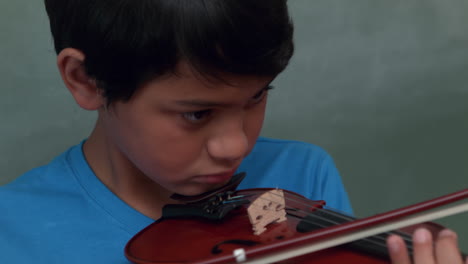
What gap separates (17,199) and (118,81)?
0.86ft

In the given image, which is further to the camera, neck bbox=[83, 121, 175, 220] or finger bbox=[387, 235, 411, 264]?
neck bbox=[83, 121, 175, 220]

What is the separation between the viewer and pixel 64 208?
3.03 feet

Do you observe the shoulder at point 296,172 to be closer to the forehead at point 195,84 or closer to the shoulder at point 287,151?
A: the shoulder at point 287,151

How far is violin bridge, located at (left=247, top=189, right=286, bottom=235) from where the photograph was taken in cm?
77

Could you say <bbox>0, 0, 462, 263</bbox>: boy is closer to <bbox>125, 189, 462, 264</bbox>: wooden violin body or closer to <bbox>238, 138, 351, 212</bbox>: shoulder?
<bbox>125, 189, 462, 264</bbox>: wooden violin body

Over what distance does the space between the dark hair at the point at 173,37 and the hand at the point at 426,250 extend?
Answer: 0.25 meters

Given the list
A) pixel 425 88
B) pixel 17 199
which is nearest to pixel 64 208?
pixel 17 199

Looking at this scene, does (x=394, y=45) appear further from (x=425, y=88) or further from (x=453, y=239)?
(x=453, y=239)

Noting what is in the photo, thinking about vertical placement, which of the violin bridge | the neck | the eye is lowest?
the violin bridge

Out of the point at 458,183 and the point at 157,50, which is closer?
the point at 157,50

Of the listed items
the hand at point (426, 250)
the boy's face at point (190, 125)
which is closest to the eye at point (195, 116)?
the boy's face at point (190, 125)

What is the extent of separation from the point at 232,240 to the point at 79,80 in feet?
0.91

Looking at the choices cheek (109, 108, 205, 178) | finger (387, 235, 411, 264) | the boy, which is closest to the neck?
the boy

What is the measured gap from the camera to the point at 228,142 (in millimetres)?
781
